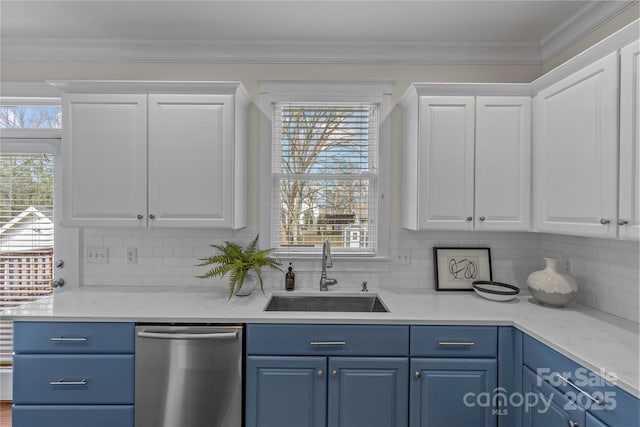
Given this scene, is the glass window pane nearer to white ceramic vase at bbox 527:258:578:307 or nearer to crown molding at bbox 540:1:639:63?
white ceramic vase at bbox 527:258:578:307

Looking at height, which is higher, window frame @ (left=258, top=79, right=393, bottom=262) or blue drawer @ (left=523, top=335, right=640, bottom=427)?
window frame @ (left=258, top=79, right=393, bottom=262)

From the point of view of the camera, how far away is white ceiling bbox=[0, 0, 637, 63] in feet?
6.75

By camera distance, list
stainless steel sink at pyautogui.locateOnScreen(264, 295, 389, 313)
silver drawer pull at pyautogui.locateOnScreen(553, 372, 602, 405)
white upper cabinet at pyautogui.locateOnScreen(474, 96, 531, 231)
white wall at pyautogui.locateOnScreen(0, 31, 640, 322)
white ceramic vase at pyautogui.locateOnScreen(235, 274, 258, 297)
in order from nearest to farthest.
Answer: silver drawer pull at pyautogui.locateOnScreen(553, 372, 602, 405), white upper cabinet at pyautogui.locateOnScreen(474, 96, 531, 231), white ceramic vase at pyautogui.locateOnScreen(235, 274, 258, 297), stainless steel sink at pyautogui.locateOnScreen(264, 295, 389, 313), white wall at pyautogui.locateOnScreen(0, 31, 640, 322)

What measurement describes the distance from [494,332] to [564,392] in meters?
0.42

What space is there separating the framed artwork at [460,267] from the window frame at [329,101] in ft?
1.29

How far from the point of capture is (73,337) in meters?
1.89

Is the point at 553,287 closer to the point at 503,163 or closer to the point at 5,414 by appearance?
the point at 503,163

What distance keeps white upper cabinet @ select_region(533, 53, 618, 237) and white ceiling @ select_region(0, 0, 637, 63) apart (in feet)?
1.86

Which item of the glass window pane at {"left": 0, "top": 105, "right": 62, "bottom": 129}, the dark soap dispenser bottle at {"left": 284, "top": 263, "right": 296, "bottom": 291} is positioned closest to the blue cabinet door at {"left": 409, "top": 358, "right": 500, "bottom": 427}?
the dark soap dispenser bottle at {"left": 284, "top": 263, "right": 296, "bottom": 291}

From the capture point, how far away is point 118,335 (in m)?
1.89

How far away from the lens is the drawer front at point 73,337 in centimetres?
188

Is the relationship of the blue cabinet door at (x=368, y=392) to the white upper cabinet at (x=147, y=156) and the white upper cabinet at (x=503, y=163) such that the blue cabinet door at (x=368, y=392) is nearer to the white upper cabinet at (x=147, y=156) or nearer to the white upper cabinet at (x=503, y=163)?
the white upper cabinet at (x=503, y=163)

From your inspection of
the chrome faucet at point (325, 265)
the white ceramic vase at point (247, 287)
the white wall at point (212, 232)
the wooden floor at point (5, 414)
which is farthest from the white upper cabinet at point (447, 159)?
the wooden floor at point (5, 414)

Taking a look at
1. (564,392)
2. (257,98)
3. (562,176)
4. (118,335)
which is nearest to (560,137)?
(562,176)
